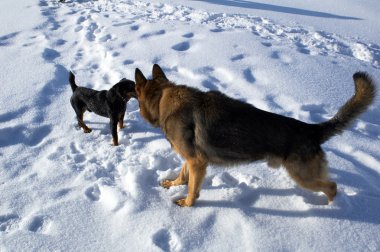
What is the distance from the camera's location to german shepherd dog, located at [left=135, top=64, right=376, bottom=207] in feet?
11.5

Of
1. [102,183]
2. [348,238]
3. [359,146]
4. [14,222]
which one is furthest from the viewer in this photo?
[359,146]

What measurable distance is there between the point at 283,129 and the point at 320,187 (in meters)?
0.78

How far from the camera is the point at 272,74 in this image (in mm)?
7012

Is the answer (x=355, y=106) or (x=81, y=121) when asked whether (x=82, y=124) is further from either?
(x=355, y=106)

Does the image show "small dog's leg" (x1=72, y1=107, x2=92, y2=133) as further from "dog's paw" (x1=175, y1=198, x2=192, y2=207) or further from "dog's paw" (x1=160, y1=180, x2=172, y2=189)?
"dog's paw" (x1=175, y1=198, x2=192, y2=207)

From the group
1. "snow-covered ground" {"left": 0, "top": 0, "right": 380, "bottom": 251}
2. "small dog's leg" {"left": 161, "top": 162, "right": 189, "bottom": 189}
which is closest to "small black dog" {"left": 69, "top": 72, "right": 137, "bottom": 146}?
"snow-covered ground" {"left": 0, "top": 0, "right": 380, "bottom": 251}

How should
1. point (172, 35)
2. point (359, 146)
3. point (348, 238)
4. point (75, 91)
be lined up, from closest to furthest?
point (348, 238)
point (359, 146)
point (75, 91)
point (172, 35)

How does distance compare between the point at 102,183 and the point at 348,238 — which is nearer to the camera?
the point at 348,238

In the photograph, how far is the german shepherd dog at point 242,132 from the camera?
3.49 meters

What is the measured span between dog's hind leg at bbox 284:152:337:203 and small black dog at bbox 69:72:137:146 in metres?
2.55

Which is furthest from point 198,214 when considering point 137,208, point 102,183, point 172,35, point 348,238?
point 172,35

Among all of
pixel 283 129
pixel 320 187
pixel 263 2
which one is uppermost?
pixel 283 129

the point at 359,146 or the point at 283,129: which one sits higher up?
the point at 283,129

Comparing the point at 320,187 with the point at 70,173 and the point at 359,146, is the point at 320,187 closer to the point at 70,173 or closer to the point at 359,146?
the point at 359,146
